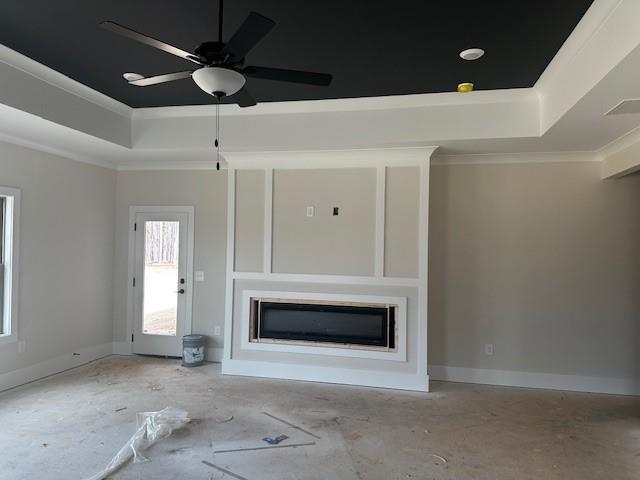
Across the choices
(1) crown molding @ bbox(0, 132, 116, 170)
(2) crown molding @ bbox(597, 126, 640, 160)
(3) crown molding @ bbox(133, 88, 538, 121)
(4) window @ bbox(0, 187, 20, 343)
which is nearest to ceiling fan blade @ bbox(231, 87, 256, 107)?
(3) crown molding @ bbox(133, 88, 538, 121)

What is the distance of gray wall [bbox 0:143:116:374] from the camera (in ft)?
14.6

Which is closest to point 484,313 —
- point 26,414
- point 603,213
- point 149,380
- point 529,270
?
point 529,270

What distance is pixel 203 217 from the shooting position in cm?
554

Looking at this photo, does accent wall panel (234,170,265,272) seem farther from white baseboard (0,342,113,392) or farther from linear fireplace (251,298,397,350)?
white baseboard (0,342,113,392)

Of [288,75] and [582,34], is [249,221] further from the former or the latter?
[582,34]

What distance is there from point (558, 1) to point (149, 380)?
4.95 m

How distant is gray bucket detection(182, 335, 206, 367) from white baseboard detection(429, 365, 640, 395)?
Answer: 2826 millimetres

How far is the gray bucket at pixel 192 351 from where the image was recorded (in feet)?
17.0

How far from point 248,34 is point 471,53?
1896mm

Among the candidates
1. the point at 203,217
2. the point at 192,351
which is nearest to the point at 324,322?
the point at 192,351

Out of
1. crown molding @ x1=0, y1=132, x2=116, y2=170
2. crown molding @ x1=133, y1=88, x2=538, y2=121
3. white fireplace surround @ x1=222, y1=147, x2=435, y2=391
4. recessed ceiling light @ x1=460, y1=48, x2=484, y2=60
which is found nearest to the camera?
recessed ceiling light @ x1=460, y1=48, x2=484, y2=60

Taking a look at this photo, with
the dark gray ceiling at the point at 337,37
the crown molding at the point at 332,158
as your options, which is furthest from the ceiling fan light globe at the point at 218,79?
the crown molding at the point at 332,158

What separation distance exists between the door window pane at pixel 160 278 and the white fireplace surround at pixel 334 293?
102 centimetres

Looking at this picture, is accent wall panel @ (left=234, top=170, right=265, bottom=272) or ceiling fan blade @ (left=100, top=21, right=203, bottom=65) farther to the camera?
accent wall panel @ (left=234, top=170, right=265, bottom=272)
